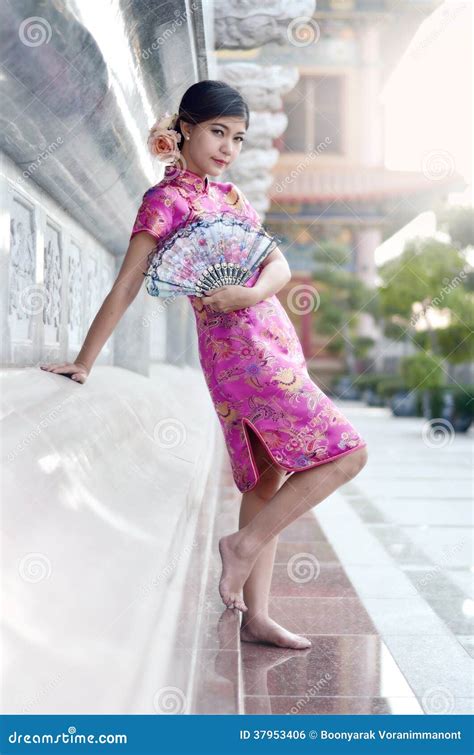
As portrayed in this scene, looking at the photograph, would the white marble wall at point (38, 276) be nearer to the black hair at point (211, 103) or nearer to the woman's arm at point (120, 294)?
the woman's arm at point (120, 294)

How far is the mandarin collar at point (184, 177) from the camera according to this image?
2.05 m

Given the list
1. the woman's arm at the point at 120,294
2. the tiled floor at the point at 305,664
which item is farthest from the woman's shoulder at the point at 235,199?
the tiled floor at the point at 305,664

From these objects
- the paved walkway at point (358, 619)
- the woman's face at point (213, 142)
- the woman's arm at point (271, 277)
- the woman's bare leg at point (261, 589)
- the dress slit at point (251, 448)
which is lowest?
the paved walkway at point (358, 619)

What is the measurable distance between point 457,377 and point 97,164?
15.1m

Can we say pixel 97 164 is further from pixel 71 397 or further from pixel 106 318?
pixel 71 397

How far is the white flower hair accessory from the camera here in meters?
2.01

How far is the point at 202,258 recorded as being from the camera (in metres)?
1.93

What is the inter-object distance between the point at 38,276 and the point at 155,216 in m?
0.40

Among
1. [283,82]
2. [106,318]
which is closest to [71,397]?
[106,318]

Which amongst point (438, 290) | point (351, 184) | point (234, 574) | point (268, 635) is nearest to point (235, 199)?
point (234, 574)

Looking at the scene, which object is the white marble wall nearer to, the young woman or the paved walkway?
the young woman

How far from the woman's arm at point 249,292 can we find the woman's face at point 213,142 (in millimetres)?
255

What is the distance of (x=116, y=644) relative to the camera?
3.89ft

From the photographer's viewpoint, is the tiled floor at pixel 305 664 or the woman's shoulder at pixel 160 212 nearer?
the tiled floor at pixel 305 664
